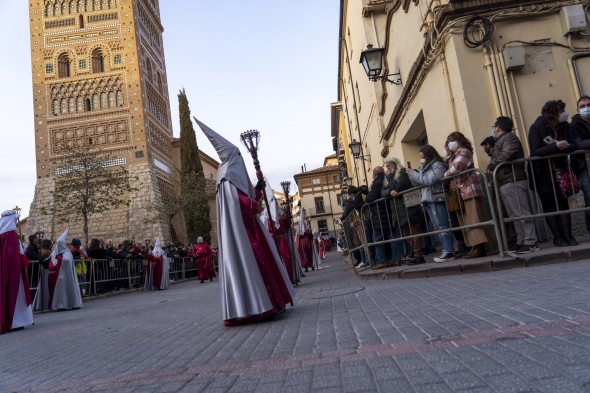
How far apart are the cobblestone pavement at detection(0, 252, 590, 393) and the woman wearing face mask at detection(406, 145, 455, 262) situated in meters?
1.70

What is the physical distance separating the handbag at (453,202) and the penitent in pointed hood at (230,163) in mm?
3086

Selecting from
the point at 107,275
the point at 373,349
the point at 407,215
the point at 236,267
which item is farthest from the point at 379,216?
the point at 107,275

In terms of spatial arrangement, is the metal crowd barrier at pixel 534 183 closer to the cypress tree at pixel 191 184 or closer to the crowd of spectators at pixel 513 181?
the crowd of spectators at pixel 513 181

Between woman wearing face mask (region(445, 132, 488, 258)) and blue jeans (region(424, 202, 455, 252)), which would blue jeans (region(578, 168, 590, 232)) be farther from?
blue jeans (region(424, 202, 455, 252))

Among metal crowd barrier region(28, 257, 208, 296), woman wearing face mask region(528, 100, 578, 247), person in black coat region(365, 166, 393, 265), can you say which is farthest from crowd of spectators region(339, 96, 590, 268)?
metal crowd barrier region(28, 257, 208, 296)

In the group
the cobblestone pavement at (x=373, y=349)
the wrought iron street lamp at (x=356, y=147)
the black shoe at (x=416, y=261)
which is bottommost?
the cobblestone pavement at (x=373, y=349)

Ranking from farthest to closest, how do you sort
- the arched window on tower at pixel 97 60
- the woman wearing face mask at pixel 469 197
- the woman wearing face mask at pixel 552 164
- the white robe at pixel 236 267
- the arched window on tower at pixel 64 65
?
the arched window on tower at pixel 97 60, the arched window on tower at pixel 64 65, the woman wearing face mask at pixel 469 197, the woman wearing face mask at pixel 552 164, the white robe at pixel 236 267

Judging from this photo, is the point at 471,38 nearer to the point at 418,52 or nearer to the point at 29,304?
the point at 418,52

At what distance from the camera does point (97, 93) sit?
151 ft

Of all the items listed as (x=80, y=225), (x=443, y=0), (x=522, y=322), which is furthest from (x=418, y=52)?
(x=80, y=225)

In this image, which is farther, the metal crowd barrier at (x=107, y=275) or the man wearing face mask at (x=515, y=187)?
the metal crowd barrier at (x=107, y=275)

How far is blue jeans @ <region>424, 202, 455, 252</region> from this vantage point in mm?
7266

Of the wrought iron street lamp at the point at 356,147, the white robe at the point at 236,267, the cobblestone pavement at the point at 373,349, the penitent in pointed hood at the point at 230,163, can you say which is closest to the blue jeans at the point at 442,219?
the cobblestone pavement at the point at 373,349

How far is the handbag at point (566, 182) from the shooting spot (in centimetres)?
644
